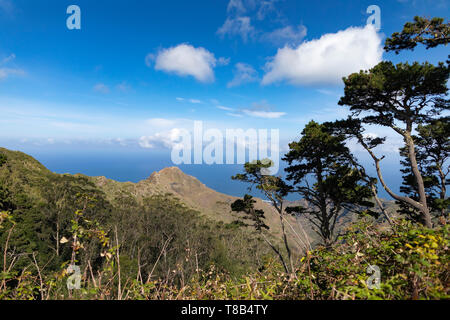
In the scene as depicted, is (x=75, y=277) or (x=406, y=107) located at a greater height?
(x=406, y=107)

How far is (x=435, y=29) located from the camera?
7.51m

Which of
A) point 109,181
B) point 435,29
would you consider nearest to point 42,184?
point 109,181

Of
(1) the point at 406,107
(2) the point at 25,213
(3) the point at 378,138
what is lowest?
(2) the point at 25,213

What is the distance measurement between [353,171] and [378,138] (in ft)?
6.67

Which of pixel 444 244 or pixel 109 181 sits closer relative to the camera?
pixel 444 244

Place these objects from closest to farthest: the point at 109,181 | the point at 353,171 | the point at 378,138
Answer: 1. the point at 378,138
2. the point at 353,171
3. the point at 109,181

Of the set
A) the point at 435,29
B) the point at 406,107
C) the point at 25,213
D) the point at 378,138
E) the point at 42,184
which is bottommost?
the point at 25,213

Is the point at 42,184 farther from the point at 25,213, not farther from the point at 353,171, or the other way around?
the point at 353,171

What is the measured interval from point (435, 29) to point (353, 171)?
6.55 metres

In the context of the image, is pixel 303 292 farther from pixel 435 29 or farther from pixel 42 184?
pixel 42 184
